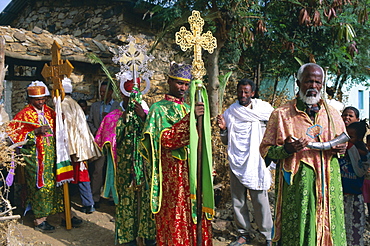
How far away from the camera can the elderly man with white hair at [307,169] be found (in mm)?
3164

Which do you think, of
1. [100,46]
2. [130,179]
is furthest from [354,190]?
[100,46]

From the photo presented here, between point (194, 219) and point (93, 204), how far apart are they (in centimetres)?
328

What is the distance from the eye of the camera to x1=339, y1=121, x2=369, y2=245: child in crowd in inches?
163

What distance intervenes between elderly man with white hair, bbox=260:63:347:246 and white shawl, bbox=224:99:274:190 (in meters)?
1.45

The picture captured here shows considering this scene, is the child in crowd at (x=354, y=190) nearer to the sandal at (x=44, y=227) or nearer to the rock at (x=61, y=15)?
the sandal at (x=44, y=227)

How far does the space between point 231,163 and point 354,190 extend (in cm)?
156

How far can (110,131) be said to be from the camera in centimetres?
553

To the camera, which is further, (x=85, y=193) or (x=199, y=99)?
(x=85, y=193)

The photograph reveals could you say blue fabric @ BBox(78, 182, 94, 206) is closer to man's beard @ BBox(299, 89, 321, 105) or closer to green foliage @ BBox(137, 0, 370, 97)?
green foliage @ BBox(137, 0, 370, 97)

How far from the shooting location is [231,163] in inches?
199

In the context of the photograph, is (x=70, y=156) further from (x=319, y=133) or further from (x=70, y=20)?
(x=70, y=20)

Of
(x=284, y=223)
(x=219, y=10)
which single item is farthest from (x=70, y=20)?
(x=284, y=223)

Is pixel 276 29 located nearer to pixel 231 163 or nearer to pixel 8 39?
pixel 231 163

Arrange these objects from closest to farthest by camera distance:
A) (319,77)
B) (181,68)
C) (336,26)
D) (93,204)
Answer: (319,77) → (181,68) → (93,204) → (336,26)
